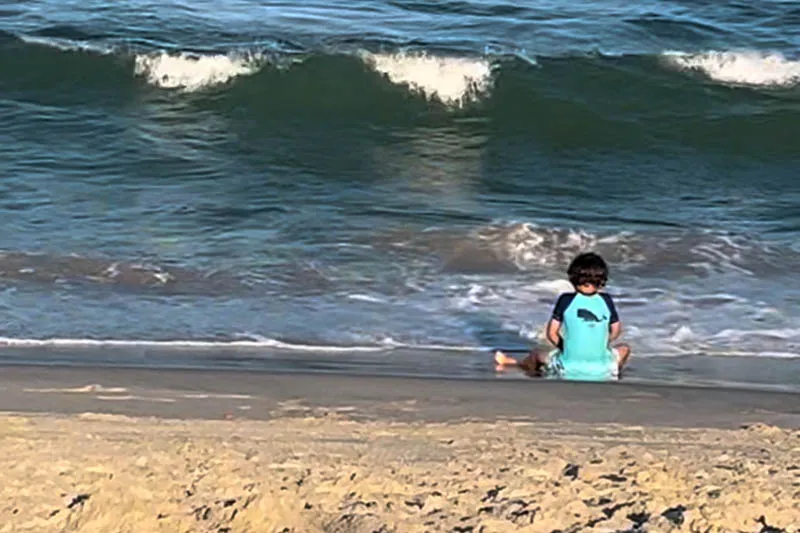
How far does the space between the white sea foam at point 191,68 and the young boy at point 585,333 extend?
367 inches

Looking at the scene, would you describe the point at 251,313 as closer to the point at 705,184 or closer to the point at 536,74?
the point at 705,184

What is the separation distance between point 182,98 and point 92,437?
10386 mm

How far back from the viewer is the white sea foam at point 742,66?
602 inches

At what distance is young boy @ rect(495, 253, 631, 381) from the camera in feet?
19.7

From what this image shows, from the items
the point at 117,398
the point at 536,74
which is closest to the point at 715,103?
the point at 536,74

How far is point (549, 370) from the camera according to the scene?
241 inches

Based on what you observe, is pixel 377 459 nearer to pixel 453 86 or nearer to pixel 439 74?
pixel 453 86

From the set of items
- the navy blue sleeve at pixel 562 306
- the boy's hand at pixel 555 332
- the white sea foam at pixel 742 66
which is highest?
the white sea foam at pixel 742 66

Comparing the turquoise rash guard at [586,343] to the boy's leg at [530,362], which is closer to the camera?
the turquoise rash guard at [586,343]

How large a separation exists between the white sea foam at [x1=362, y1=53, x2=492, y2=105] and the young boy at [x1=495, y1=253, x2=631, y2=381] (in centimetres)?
867

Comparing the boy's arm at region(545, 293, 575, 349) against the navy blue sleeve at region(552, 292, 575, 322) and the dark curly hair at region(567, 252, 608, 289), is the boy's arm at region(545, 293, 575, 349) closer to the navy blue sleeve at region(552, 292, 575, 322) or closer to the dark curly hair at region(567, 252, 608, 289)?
the navy blue sleeve at region(552, 292, 575, 322)

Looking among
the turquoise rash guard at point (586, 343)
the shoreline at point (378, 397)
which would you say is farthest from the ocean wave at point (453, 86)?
the shoreline at point (378, 397)

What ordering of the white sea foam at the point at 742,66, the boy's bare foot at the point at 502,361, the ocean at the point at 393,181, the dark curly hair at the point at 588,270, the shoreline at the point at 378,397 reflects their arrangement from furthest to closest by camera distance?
the white sea foam at the point at 742,66 < the ocean at the point at 393,181 < the boy's bare foot at the point at 502,361 < the dark curly hair at the point at 588,270 < the shoreline at the point at 378,397

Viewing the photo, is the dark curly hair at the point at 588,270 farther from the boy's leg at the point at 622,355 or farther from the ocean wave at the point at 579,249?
the ocean wave at the point at 579,249
